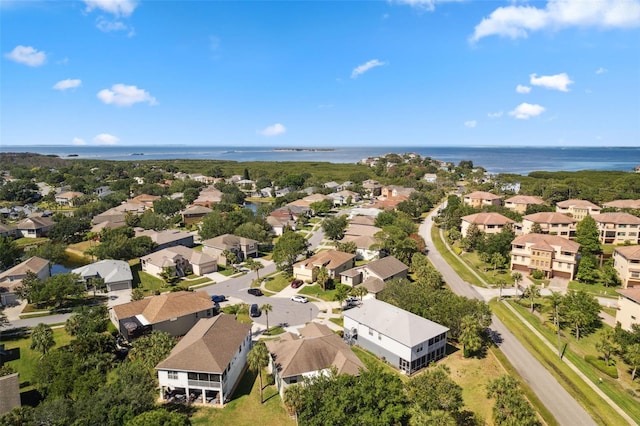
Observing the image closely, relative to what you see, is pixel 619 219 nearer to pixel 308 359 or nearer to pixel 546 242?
pixel 546 242

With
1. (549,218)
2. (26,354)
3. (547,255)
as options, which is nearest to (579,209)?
(549,218)

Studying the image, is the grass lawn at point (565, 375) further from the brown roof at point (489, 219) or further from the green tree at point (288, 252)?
the brown roof at point (489, 219)

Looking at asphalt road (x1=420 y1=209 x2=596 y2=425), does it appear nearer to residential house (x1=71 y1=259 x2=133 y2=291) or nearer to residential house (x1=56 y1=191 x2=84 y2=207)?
residential house (x1=71 y1=259 x2=133 y2=291)

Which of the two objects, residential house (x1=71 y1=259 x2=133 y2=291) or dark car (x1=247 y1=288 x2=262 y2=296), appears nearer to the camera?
dark car (x1=247 y1=288 x2=262 y2=296)

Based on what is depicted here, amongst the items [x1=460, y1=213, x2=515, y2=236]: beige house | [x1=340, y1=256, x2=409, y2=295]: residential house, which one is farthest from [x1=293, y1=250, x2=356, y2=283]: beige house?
[x1=460, y1=213, x2=515, y2=236]: beige house

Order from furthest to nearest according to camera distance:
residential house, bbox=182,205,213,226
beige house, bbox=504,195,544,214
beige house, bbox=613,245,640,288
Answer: residential house, bbox=182,205,213,226 → beige house, bbox=504,195,544,214 → beige house, bbox=613,245,640,288

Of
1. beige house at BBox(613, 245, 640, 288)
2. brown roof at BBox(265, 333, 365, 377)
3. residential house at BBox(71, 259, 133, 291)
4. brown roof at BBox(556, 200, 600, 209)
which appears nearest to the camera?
brown roof at BBox(265, 333, 365, 377)
